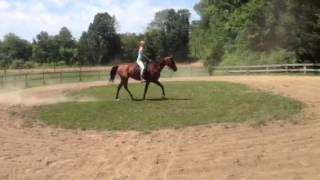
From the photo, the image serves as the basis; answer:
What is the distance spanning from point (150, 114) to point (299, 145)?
24.1 feet

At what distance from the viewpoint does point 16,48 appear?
140 meters

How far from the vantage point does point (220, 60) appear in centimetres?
6838

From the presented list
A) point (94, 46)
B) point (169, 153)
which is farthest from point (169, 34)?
point (169, 153)

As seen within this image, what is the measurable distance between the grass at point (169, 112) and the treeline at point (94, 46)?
355 feet

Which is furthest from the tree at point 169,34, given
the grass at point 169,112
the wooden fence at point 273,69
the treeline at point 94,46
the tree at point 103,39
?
the grass at point 169,112

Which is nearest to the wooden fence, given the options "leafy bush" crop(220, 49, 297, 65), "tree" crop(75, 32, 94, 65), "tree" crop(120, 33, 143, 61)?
"leafy bush" crop(220, 49, 297, 65)

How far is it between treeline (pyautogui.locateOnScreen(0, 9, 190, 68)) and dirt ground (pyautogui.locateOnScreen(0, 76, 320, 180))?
115980mm

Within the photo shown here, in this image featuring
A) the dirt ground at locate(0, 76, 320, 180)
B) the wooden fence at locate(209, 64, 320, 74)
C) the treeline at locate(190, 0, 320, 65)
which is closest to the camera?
the dirt ground at locate(0, 76, 320, 180)

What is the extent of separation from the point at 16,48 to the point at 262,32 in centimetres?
9442

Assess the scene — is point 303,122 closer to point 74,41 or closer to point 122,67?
point 122,67

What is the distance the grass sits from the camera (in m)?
17.2

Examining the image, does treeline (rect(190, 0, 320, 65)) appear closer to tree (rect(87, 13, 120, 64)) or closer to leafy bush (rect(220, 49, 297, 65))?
leafy bush (rect(220, 49, 297, 65))

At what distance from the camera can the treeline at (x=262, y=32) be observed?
5347 centimetres

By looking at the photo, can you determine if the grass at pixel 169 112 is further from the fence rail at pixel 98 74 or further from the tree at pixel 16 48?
the tree at pixel 16 48
